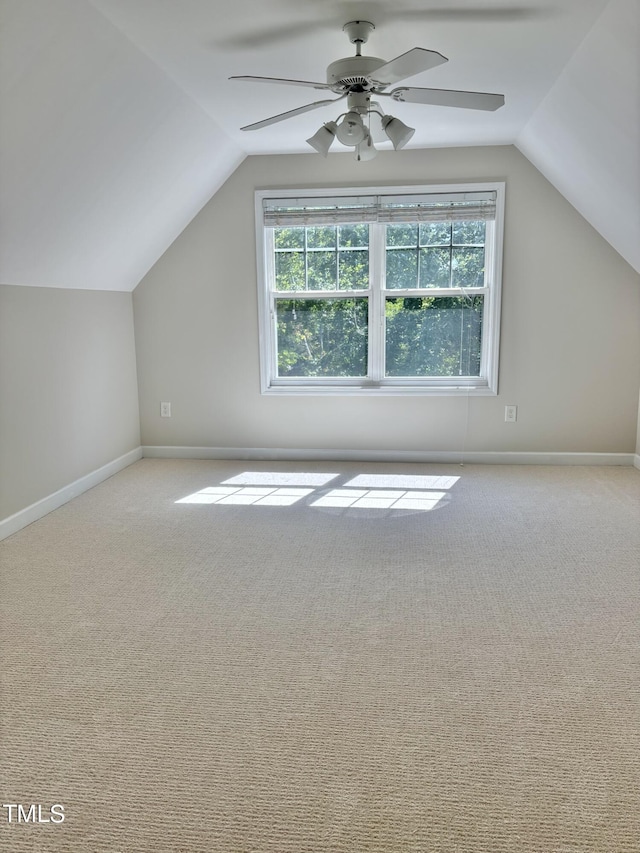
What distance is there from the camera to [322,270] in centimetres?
475

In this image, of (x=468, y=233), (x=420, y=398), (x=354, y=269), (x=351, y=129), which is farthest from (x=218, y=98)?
(x=420, y=398)

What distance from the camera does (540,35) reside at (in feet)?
8.56

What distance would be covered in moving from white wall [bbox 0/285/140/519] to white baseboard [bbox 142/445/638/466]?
0.47 metres

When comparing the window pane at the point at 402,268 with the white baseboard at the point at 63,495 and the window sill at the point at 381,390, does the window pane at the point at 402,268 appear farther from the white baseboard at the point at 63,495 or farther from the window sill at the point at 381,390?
the white baseboard at the point at 63,495

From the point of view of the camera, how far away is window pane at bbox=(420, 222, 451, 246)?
181 inches

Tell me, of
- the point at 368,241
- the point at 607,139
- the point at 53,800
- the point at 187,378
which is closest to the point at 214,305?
the point at 187,378

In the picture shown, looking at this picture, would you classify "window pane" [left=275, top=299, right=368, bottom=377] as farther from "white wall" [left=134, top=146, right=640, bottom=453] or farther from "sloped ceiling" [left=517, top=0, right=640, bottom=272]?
"sloped ceiling" [left=517, top=0, right=640, bottom=272]

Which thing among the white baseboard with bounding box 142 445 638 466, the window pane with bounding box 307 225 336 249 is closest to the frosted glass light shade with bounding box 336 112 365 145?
the window pane with bounding box 307 225 336 249

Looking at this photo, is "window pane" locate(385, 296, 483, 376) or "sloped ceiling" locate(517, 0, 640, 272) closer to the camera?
"sloped ceiling" locate(517, 0, 640, 272)

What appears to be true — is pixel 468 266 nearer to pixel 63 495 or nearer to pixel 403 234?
pixel 403 234

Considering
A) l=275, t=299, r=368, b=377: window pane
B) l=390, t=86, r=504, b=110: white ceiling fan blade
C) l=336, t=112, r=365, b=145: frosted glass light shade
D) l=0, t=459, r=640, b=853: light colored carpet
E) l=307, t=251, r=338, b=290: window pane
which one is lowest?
→ l=0, t=459, r=640, b=853: light colored carpet

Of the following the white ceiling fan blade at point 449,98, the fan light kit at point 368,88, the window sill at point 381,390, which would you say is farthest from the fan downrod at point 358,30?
the window sill at point 381,390

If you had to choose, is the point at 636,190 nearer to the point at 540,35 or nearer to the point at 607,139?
the point at 607,139

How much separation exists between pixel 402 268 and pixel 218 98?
1874 millimetres
